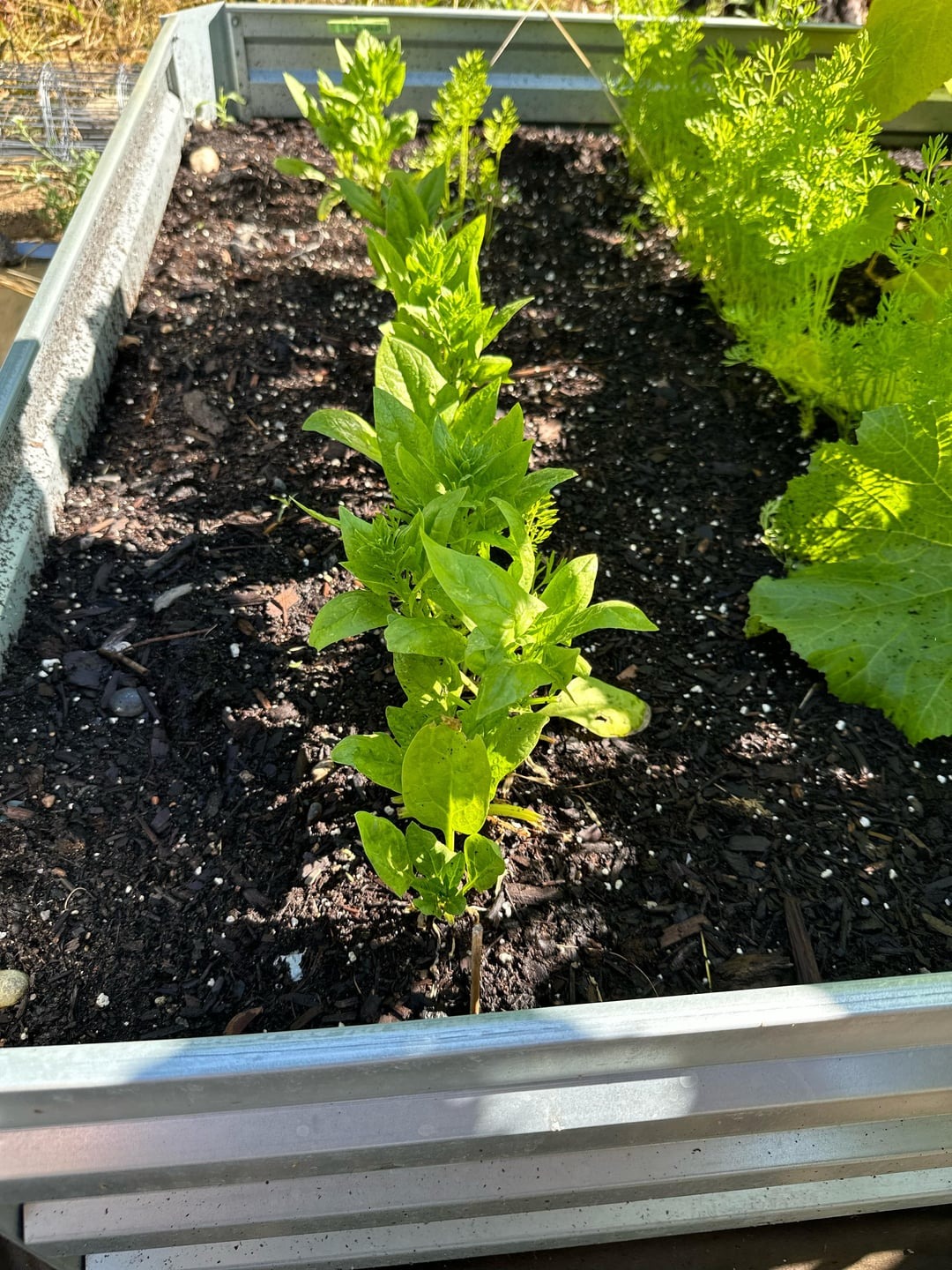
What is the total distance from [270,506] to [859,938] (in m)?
1.40

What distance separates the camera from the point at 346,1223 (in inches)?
47.2

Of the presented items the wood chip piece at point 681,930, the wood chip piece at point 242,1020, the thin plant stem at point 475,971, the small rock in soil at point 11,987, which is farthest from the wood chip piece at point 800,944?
the small rock in soil at point 11,987

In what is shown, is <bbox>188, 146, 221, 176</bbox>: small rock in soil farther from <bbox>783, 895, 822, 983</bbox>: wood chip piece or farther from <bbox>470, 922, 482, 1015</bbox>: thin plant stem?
<bbox>783, 895, 822, 983</bbox>: wood chip piece

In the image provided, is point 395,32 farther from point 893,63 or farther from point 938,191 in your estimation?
point 938,191

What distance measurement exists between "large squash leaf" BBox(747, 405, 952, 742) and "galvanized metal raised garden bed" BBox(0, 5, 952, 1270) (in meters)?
0.68

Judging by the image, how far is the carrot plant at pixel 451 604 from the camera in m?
1.08

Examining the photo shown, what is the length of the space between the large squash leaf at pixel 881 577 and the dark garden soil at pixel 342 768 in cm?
9

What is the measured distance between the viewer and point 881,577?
5.66 feet

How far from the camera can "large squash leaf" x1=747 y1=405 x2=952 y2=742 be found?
1.59m

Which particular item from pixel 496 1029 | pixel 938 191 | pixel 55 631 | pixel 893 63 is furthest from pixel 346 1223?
pixel 893 63

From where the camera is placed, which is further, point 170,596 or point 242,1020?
point 170,596

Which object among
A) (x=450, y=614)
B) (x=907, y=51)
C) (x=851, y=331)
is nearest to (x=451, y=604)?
(x=450, y=614)

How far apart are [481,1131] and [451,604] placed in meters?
0.63

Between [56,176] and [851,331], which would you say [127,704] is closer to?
[851,331]
